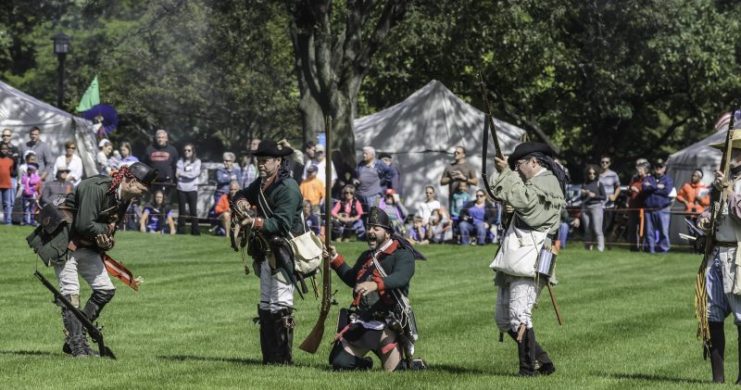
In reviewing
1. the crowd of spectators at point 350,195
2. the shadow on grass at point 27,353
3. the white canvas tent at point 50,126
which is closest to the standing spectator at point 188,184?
the crowd of spectators at point 350,195

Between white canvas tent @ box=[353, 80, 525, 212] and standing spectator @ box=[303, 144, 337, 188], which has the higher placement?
white canvas tent @ box=[353, 80, 525, 212]

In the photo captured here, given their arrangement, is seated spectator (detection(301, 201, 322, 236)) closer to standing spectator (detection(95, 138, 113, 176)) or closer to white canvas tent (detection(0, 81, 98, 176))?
standing spectator (detection(95, 138, 113, 176))

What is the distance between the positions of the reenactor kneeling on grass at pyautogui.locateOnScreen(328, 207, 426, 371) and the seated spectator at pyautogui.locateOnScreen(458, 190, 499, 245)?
16489 millimetres

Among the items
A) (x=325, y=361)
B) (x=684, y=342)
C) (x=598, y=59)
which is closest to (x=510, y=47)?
(x=598, y=59)

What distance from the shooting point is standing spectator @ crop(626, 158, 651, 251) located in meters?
29.4

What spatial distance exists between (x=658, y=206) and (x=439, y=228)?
170 inches

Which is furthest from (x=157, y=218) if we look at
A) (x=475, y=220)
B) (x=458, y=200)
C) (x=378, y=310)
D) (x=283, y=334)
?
(x=378, y=310)

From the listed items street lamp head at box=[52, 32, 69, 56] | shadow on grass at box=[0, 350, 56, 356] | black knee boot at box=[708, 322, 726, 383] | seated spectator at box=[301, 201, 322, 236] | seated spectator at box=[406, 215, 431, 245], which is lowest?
shadow on grass at box=[0, 350, 56, 356]

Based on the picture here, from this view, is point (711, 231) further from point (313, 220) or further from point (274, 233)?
point (313, 220)

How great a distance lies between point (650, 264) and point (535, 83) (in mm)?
22847

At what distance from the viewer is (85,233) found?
42.2 ft

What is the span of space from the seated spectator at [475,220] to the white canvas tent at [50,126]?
8.12 m

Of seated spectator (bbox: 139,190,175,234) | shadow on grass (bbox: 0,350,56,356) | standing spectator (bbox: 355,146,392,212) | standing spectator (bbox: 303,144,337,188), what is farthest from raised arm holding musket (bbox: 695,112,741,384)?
seated spectator (bbox: 139,190,175,234)

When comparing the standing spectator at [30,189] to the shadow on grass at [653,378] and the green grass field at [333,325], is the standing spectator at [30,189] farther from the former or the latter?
the shadow on grass at [653,378]
